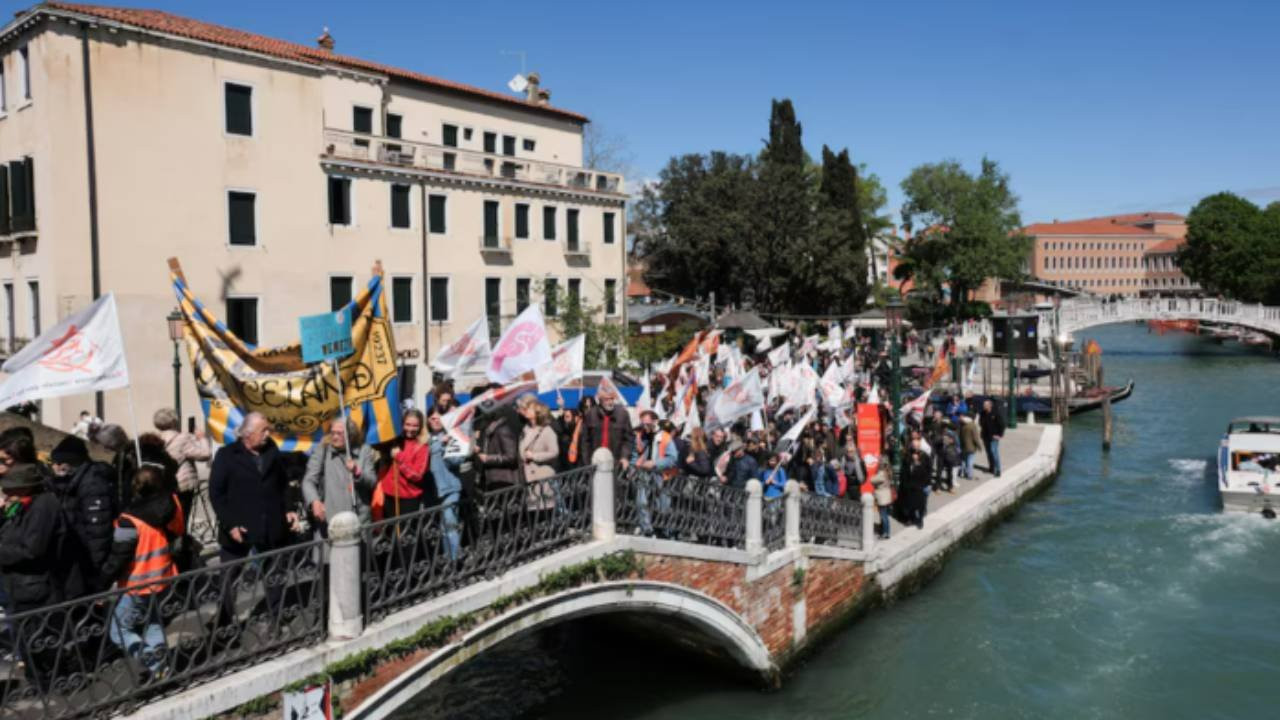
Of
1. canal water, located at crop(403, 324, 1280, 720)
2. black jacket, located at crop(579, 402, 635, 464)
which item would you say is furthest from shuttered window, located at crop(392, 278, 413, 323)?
black jacket, located at crop(579, 402, 635, 464)

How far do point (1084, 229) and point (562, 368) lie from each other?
128m

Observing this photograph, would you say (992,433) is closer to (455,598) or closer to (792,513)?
(792,513)

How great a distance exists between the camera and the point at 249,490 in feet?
21.6

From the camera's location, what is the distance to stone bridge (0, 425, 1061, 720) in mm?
5637

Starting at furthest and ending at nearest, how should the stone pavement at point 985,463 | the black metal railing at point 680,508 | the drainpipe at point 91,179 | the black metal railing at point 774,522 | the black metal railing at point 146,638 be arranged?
the drainpipe at point 91,179
the stone pavement at point 985,463
the black metal railing at point 774,522
the black metal railing at point 680,508
the black metal railing at point 146,638

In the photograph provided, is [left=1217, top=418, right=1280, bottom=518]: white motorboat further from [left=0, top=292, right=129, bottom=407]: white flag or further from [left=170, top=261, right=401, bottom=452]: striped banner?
[left=0, top=292, right=129, bottom=407]: white flag

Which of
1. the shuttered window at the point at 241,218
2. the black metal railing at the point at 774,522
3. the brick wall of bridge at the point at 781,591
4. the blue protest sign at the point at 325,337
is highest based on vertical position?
the shuttered window at the point at 241,218

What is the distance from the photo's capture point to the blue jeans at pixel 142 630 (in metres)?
5.55

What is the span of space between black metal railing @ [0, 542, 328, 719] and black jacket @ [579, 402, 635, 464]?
386 cm

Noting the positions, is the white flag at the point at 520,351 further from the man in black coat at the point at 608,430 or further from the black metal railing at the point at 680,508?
the black metal railing at the point at 680,508

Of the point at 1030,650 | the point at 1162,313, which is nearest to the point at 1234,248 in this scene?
the point at 1162,313

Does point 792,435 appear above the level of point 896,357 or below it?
below

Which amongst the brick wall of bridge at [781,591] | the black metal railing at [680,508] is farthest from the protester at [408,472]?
the brick wall of bridge at [781,591]

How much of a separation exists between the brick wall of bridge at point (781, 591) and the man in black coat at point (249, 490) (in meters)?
3.66
